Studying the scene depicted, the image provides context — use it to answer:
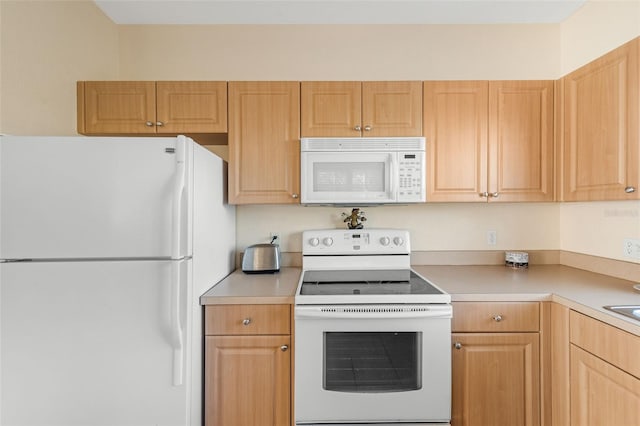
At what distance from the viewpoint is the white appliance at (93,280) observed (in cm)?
123

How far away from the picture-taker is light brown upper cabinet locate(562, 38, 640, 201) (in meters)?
1.43

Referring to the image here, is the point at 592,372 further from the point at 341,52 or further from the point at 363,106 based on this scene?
the point at 341,52

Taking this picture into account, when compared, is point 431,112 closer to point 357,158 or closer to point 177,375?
point 357,158

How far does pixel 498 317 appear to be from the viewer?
4.90 ft

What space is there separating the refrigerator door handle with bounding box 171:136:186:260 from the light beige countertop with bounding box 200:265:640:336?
1.15ft

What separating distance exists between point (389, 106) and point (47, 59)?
190cm

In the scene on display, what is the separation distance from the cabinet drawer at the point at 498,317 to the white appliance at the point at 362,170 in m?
0.68

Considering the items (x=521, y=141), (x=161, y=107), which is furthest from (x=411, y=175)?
(x=161, y=107)

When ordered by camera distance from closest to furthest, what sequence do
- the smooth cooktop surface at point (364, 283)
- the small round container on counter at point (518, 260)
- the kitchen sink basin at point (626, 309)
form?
the kitchen sink basin at point (626, 309), the smooth cooktop surface at point (364, 283), the small round container on counter at point (518, 260)

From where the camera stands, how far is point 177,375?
1.28 m

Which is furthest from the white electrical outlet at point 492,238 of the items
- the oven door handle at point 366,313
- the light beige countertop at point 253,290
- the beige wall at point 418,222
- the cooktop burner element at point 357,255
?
the light beige countertop at point 253,290

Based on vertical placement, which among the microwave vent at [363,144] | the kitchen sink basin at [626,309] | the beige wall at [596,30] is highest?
the beige wall at [596,30]

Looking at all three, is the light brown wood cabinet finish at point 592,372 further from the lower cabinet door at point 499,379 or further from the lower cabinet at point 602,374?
the lower cabinet door at point 499,379

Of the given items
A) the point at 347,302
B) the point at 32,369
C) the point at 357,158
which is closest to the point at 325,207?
the point at 357,158
